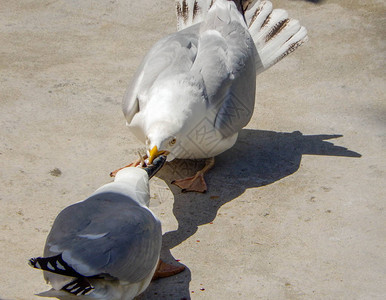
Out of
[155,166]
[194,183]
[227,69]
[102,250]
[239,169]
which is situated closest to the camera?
[102,250]

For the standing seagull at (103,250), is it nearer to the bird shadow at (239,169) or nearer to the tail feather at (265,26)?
the bird shadow at (239,169)

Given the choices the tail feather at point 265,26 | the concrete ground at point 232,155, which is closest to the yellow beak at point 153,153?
the concrete ground at point 232,155

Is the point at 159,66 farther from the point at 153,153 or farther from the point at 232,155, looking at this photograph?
the point at 232,155

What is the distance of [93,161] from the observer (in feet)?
18.3

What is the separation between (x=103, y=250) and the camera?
3.71 metres

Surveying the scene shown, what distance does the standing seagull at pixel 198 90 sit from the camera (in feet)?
16.7

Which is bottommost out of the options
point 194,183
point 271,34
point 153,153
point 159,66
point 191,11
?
point 194,183

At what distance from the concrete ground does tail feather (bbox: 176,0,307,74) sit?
0.56 m

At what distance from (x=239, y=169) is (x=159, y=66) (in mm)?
1075

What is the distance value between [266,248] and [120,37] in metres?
3.84

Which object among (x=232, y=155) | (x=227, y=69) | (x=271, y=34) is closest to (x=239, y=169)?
(x=232, y=155)

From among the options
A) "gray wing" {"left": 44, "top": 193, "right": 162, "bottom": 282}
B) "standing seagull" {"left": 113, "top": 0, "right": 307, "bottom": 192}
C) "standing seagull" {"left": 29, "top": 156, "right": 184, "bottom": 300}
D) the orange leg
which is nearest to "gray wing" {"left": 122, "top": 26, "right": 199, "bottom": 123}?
"standing seagull" {"left": 113, "top": 0, "right": 307, "bottom": 192}

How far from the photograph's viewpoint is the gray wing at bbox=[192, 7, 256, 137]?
537cm

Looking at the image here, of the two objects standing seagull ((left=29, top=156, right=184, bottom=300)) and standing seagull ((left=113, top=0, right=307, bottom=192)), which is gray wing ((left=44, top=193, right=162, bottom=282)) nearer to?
standing seagull ((left=29, top=156, right=184, bottom=300))
